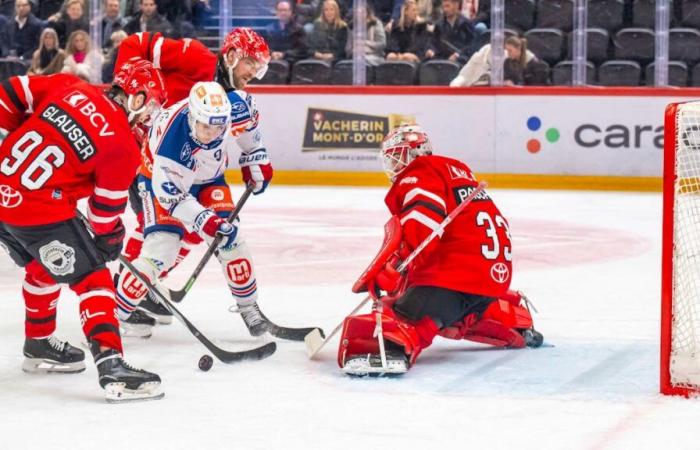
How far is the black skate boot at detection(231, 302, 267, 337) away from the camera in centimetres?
431

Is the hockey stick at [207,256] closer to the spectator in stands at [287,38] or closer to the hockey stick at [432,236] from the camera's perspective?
the hockey stick at [432,236]

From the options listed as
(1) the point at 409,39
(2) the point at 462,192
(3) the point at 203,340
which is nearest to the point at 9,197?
(3) the point at 203,340

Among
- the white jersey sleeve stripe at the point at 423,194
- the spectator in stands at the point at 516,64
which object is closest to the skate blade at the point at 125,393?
the white jersey sleeve stripe at the point at 423,194

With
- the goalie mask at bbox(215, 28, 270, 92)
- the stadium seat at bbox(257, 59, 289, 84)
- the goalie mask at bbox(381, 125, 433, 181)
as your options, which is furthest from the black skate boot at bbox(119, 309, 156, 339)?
the stadium seat at bbox(257, 59, 289, 84)

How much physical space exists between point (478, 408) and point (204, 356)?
889mm

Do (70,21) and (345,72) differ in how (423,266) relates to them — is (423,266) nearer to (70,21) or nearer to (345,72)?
(345,72)

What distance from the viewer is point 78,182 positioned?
344cm

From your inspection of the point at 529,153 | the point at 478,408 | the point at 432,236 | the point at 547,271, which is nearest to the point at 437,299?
the point at 432,236

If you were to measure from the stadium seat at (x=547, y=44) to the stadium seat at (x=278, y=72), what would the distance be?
5.78 ft

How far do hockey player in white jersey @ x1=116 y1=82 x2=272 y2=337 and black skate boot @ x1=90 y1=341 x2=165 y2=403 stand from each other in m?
0.63

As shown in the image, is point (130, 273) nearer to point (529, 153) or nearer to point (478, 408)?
point (478, 408)

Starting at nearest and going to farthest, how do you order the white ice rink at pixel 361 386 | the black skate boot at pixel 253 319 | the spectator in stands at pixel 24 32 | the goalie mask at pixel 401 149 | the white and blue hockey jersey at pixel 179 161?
the white ice rink at pixel 361 386
the goalie mask at pixel 401 149
the white and blue hockey jersey at pixel 179 161
the black skate boot at pixel 253 319
the spectator in stands at pixel 24 32

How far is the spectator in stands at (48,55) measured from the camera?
31.1ft

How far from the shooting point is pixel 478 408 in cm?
332
